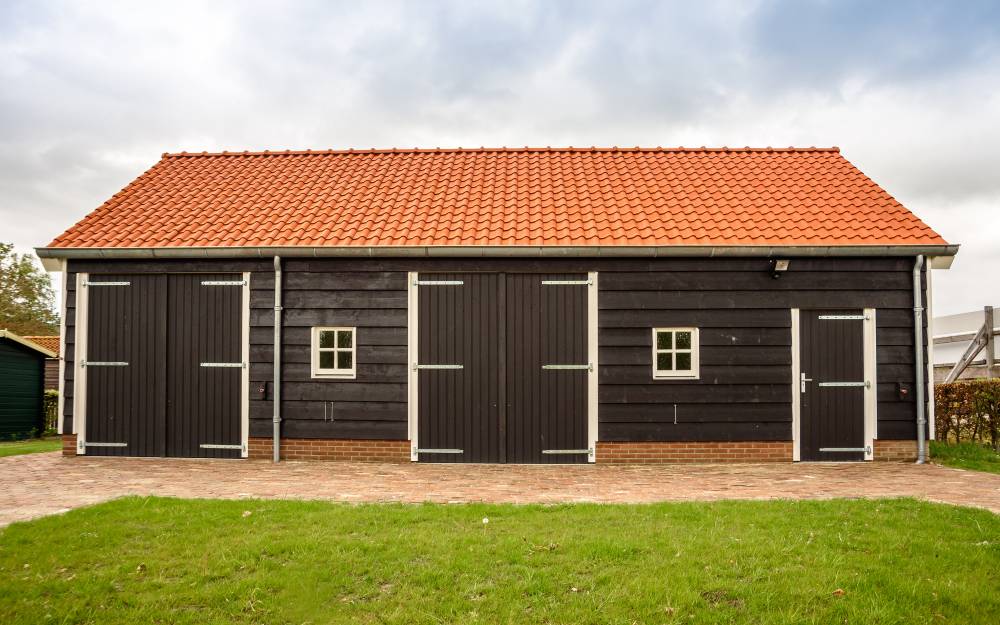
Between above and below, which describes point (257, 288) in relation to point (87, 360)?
above

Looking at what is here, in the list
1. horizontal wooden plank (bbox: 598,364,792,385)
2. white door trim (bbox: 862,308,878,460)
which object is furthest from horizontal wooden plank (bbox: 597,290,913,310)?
horizontal wooden plank (bbox: 598,364,792,385)

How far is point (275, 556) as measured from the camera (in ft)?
16.3

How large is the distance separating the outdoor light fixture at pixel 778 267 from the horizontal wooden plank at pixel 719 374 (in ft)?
4.25

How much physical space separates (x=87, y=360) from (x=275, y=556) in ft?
24.4

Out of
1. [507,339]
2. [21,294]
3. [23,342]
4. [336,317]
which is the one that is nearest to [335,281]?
[336,317]

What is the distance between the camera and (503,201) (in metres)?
11.6

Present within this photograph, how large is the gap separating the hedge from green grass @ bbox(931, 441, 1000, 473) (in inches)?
11.2

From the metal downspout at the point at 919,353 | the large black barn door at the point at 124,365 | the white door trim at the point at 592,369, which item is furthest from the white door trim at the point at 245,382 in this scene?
the metal downspout at the point at 919,353

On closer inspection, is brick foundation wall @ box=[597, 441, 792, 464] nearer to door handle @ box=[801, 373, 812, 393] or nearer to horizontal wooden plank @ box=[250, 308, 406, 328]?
door handle @ box=[801, 373, 812, 393]

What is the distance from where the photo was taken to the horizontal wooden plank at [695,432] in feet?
33.3

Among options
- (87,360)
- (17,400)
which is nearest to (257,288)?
(87,360)

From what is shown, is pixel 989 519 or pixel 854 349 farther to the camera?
pixel 854 349

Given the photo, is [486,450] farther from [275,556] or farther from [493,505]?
[275,556]

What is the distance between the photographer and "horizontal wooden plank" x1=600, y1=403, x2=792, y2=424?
33.3 feet
